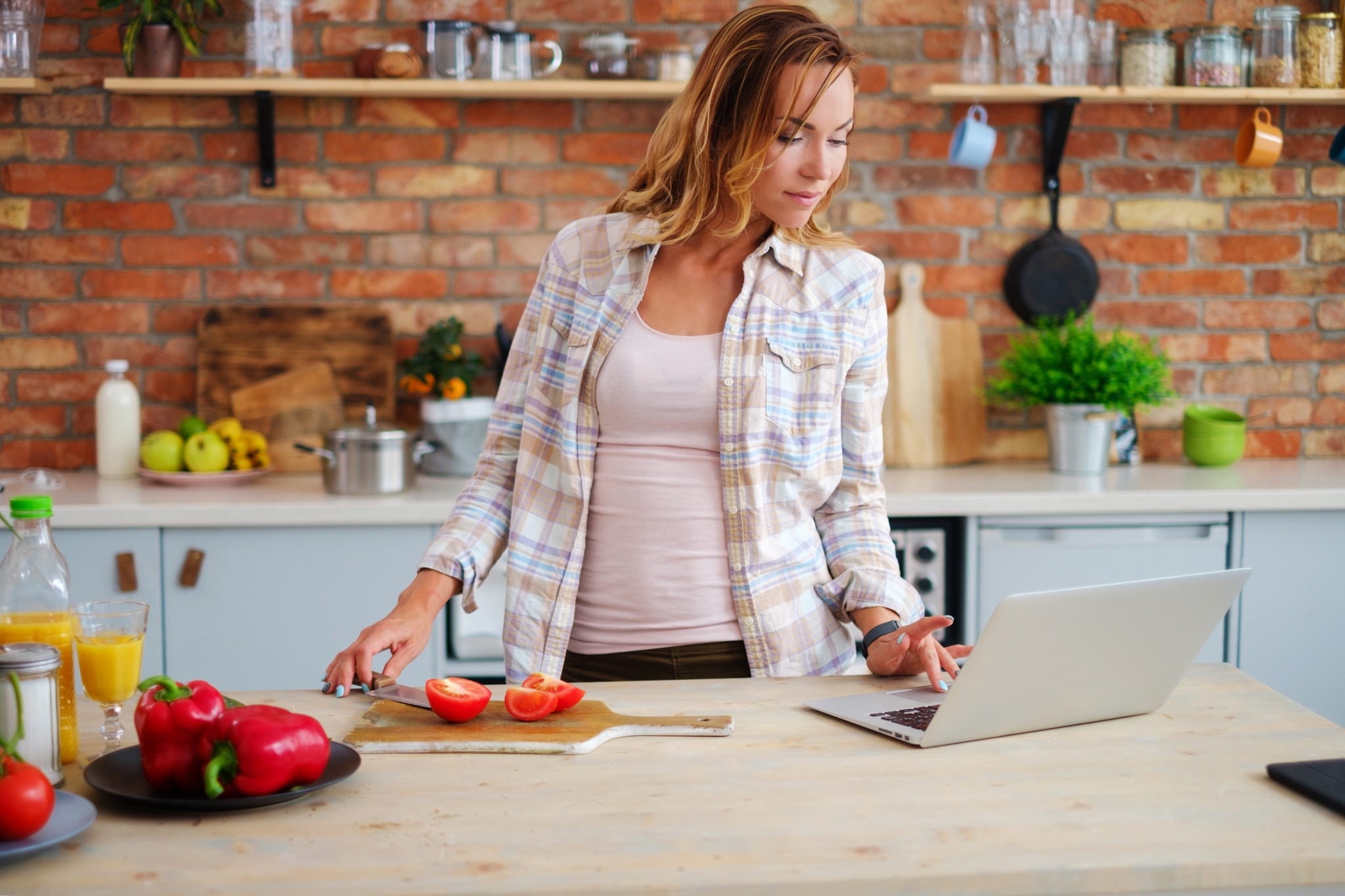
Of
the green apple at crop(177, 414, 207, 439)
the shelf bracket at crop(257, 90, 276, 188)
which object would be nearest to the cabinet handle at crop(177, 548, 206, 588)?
the green apple at crop(177, 414, 207, 439)

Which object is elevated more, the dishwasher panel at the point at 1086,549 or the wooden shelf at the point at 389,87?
the wooden shelf at the point at 389,87

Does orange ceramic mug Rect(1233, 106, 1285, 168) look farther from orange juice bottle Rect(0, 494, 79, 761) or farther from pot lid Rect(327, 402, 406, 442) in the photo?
orange juice bottle Rect(0, 494, 79, 761)

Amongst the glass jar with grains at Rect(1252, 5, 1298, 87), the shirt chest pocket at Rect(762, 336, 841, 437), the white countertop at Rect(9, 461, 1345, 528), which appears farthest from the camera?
the glass jar with grains at Rect(1252, 5, 1298, 87)

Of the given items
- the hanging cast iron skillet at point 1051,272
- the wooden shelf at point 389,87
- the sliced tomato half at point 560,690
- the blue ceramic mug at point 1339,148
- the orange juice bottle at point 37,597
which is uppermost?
the wooden shelf at point 389,87

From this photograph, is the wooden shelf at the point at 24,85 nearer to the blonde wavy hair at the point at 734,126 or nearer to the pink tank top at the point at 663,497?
the blonde wavy hair at the point at 734,126

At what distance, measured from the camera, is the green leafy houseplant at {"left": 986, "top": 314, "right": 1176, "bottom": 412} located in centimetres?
289

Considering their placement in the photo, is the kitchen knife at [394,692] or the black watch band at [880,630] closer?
the kitchen knife at [394,692]

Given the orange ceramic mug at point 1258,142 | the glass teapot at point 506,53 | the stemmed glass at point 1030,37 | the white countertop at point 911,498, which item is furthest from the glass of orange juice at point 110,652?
the orange ceramic mug at point 1258,142

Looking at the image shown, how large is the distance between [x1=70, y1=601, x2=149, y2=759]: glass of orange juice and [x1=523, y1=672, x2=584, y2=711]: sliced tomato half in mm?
390

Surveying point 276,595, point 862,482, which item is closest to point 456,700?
point 862,482

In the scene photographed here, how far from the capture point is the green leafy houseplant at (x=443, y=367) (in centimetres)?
289

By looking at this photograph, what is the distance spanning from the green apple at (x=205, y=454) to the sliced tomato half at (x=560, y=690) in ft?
5.66

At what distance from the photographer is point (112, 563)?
8.34ft

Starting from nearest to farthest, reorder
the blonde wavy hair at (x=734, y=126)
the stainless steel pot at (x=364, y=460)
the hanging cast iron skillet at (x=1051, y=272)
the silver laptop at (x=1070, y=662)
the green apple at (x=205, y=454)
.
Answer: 1. the silver laptop at (x=1070, y=662)
2. the blonde wavy hair at (x=734, y=126)
3. the stainless steel pot at (x=364, y=460)
4. the green apple at (x=205, y=454)
5. the hanging cast iron skillet at (x=1051, y=272)
